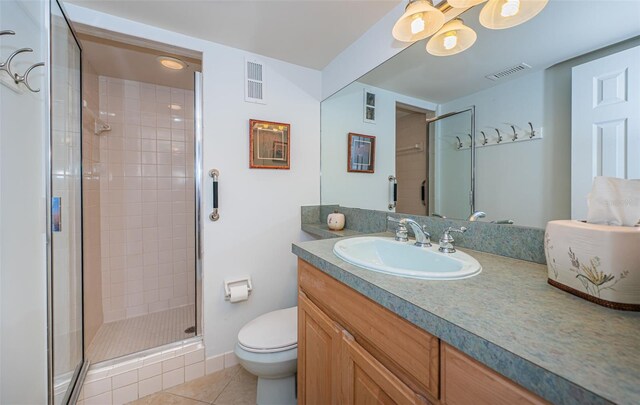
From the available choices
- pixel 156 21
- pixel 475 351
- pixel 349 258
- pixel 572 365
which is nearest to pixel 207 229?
pixel 349 258

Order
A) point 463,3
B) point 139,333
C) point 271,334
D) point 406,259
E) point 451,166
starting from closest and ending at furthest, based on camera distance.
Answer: point 463,3 < point 406,259 < point 451,166 < point 271,334 < point 139,333

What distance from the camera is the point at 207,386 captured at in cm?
151

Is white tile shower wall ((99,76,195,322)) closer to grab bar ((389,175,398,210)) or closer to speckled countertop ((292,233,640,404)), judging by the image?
grab bar ((389,175,398,210))

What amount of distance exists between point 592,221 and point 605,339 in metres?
0.35

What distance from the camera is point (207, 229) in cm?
161

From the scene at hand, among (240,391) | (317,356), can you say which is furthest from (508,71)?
(240,391)

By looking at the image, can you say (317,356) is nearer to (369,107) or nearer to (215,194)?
(215,194)

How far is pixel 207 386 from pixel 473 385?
5.32 feet

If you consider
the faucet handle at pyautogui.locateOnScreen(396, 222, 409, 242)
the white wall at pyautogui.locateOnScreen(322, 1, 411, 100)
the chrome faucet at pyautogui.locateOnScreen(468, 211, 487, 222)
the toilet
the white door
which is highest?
the white wall at pyautogui.locateOnScreen(322, 1, 411, 100)

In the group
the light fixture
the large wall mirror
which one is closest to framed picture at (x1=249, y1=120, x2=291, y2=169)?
the large wall mirror

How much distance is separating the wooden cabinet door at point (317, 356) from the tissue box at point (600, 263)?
25.3 inches

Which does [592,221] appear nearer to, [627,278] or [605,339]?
[627,278]

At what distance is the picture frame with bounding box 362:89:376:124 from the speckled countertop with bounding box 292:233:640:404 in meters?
1.22

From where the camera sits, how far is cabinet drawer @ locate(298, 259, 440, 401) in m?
0.55
